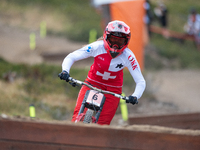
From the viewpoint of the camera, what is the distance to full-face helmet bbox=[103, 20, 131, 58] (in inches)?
190

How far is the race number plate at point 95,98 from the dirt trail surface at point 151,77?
550 centimetres

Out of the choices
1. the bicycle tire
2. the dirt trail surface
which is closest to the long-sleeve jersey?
the bicycle tire

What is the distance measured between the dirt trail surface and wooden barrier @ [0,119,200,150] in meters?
6.53

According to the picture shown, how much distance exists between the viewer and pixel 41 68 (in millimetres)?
11312

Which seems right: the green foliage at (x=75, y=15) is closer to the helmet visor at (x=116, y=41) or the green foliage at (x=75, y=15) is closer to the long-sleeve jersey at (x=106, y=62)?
the long-sleeve jersey at (x=106, y=62)

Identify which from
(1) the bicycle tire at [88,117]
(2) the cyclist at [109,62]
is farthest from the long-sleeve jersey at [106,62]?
(1) the bicycle tire at [88,117]

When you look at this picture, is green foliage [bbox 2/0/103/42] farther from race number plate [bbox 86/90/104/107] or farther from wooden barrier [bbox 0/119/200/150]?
wooden barrier [bbox 0/119/200/150]

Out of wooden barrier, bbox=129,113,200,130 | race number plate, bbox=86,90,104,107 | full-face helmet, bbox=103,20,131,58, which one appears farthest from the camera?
wooden barrier, bbox=129,113,200,130

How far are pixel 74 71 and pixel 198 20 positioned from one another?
34.9ft

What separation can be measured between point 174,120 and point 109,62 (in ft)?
8.93

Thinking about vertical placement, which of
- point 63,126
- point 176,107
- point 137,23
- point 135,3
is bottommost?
A: point 176,107

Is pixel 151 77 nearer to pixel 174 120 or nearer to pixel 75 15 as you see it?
pixel 174 120

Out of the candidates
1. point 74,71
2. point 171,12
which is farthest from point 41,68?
point 171,12

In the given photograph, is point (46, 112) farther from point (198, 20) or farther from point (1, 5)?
point (1, 5)
